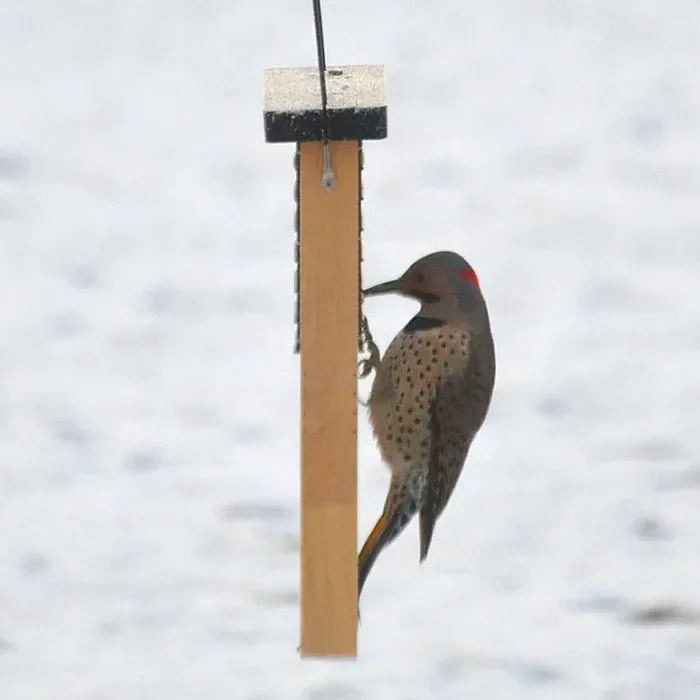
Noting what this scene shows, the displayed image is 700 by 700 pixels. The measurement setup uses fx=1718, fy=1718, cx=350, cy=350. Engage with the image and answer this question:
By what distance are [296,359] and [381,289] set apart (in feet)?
14.3

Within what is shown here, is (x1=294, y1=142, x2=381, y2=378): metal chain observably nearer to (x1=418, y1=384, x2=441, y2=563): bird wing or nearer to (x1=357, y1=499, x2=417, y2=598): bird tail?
(x1=418, y1=384, x2=441, y2=563): bird wing

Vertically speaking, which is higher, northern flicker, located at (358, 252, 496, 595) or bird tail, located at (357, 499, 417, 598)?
northern flicker, located at (358, 252, 496, 595)

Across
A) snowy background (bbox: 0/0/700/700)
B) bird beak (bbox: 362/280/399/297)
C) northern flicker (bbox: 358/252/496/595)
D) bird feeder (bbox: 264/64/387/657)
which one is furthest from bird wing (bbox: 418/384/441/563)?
snowy background (bbox: 0/0/700/700)

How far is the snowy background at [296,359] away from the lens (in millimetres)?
5504

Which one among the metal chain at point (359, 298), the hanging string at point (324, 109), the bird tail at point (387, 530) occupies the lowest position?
the bird tail at point (387, 530)

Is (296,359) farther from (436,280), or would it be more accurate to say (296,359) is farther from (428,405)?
(436,280)

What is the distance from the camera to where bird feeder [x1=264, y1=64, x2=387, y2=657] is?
279 centimetres

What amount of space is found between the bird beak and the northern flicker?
0.13 meters

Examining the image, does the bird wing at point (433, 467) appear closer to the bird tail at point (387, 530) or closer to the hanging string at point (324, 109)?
the bird tail at point (387, 530)

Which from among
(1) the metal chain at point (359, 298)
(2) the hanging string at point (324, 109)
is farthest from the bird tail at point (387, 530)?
(2) the hanging string at point (324, 109)

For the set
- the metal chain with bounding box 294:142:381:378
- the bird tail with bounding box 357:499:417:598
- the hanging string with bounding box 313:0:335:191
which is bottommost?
the bird tail with bounding box 357:499:417:598

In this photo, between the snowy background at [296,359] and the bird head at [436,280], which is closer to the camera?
the bird head at [436,280]

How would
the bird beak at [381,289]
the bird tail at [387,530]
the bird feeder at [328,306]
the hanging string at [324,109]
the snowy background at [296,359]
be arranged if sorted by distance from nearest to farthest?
the hanging string at [324,109] < the bird feeder at [328,306] < the bird beak at [381,289] < the bird tail at [387,530] < the snowy background at [296,359]

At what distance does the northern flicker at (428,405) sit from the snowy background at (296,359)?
1775 millimetres
